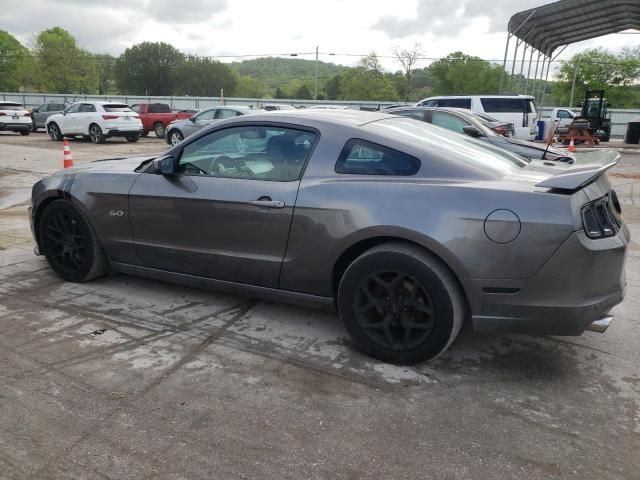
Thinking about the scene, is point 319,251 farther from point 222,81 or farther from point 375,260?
point 222,81

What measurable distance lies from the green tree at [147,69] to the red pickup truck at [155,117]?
67.7 metres

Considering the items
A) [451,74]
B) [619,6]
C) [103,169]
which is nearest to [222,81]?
[451,74]

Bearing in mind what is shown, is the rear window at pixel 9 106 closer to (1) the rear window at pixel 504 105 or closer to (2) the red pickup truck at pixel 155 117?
(2) the red pickup truck at pixel 155 117

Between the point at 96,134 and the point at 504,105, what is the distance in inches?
604

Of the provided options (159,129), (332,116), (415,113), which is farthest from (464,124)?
(159,129)

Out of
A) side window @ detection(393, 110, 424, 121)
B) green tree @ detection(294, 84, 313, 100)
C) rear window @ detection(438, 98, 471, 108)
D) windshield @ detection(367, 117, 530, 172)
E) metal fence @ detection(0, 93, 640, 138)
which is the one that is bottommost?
windshield @ detection(367, 117, 530, 172)

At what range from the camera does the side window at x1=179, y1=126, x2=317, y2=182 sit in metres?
3.36

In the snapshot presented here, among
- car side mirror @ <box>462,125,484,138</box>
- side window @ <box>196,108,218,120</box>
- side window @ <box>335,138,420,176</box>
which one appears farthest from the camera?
side window @ <box>196,108,218,120</box>

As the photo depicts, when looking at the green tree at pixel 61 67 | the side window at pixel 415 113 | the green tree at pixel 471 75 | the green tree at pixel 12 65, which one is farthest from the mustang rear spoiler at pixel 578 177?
the green tree at pixel 12 65

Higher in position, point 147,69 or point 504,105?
point 147,69

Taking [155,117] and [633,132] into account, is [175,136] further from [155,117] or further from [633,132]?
[633,132]

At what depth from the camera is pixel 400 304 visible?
2.97m

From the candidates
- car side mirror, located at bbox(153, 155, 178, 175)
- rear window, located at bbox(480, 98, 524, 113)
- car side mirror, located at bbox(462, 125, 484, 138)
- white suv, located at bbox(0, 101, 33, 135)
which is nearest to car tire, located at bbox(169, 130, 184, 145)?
white suv, located at bbox(0, 101, 33, 135)

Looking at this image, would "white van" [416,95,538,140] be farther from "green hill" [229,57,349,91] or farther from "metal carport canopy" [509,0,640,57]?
"green hill" [229,57,349,91]
